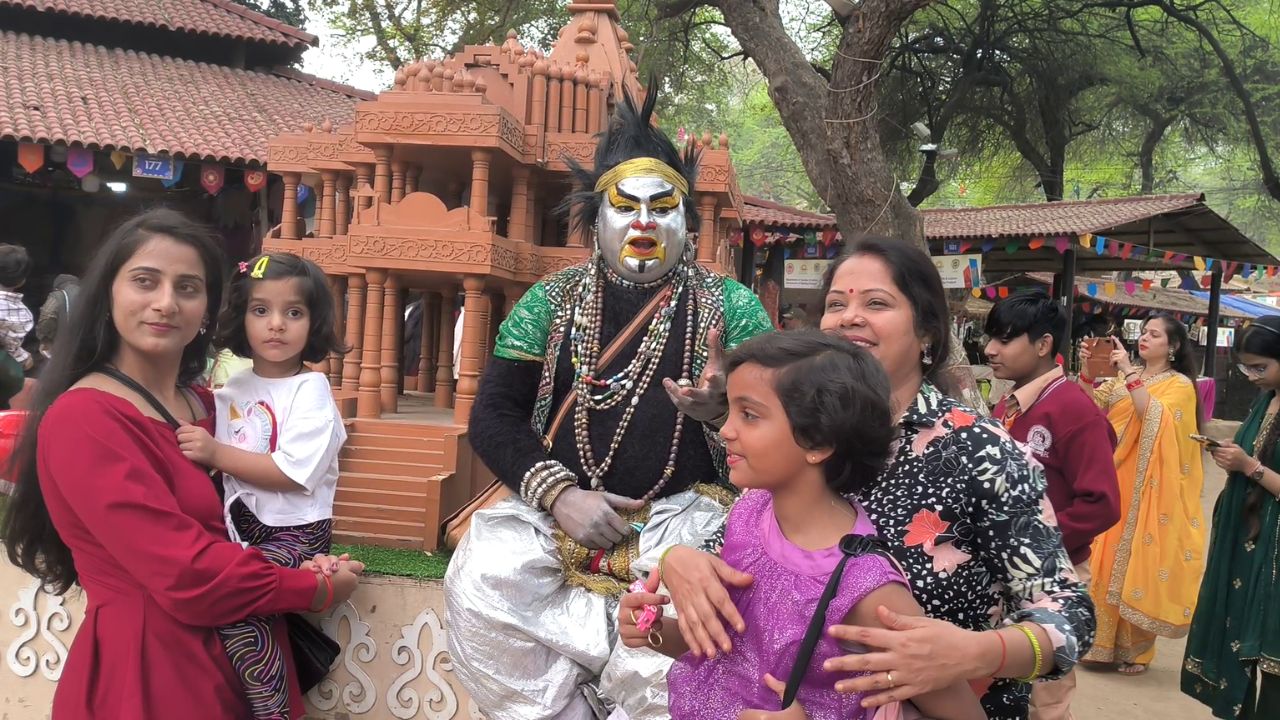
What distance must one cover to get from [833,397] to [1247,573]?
3.07m

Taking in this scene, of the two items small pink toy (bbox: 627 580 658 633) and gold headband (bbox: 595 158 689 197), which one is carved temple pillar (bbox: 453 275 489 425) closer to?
gold headband (bbox: 595 158 689 197)

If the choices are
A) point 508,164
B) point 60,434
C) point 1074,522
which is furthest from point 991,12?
point 60,434

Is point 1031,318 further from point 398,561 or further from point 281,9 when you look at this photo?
point 281,9

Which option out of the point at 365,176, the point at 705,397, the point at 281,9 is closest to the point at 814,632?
the point at 705,397

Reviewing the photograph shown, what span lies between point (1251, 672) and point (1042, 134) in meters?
14.9

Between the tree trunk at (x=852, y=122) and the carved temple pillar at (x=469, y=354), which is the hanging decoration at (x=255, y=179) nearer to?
the tree trunk at (x=852, y=122)

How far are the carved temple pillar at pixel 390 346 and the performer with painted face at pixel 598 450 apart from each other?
1.89 metres

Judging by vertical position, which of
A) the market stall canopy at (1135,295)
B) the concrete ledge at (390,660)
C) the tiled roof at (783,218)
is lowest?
the concrete ledge at (390,660)

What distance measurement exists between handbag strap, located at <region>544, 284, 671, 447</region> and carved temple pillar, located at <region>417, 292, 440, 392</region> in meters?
3.72

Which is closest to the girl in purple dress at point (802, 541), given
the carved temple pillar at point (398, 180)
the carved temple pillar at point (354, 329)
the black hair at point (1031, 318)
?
the black hair at point (1031, 318)

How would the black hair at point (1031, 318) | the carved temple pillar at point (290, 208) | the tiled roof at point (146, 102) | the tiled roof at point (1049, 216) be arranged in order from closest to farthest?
the black hair at point (1031, 318) < the carved temple pillar at point (290, 208) < the tiled roof at point (146, 102) < the tiled roof at point (1049, 216)

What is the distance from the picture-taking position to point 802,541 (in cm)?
137

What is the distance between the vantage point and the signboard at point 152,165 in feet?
33.0

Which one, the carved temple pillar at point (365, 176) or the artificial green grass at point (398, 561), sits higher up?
the carved temple pillar at point (365, 176)
